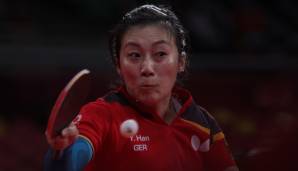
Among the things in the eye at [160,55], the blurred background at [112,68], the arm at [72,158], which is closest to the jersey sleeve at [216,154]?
the eye at [160,55]

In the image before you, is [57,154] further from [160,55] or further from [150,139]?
[160,55]

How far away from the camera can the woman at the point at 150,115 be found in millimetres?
2197

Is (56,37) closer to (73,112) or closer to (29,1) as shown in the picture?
(29,1)

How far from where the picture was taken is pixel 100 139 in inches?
83.6

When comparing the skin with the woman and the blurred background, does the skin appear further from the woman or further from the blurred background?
the blurred background

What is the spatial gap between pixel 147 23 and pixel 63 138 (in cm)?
60

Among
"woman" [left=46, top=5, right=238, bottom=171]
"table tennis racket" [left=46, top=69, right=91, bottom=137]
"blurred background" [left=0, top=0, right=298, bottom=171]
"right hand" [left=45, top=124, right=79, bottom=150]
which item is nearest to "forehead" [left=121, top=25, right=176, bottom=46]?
"woman" [left=46, top=5, right=238, bottom=171]

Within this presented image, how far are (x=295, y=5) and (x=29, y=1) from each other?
262 centimetres

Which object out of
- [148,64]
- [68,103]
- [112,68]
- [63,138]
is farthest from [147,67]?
[112,68]

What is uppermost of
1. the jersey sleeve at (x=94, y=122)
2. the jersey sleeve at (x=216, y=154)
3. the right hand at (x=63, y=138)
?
the right hand at (x=63, y=138)

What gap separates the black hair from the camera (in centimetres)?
232

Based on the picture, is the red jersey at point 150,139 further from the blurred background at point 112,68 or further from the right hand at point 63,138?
the blurred background at point 112,68

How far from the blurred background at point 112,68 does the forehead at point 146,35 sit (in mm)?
2841

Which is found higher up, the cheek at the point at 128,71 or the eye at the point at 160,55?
the eye at the point at 160,55
